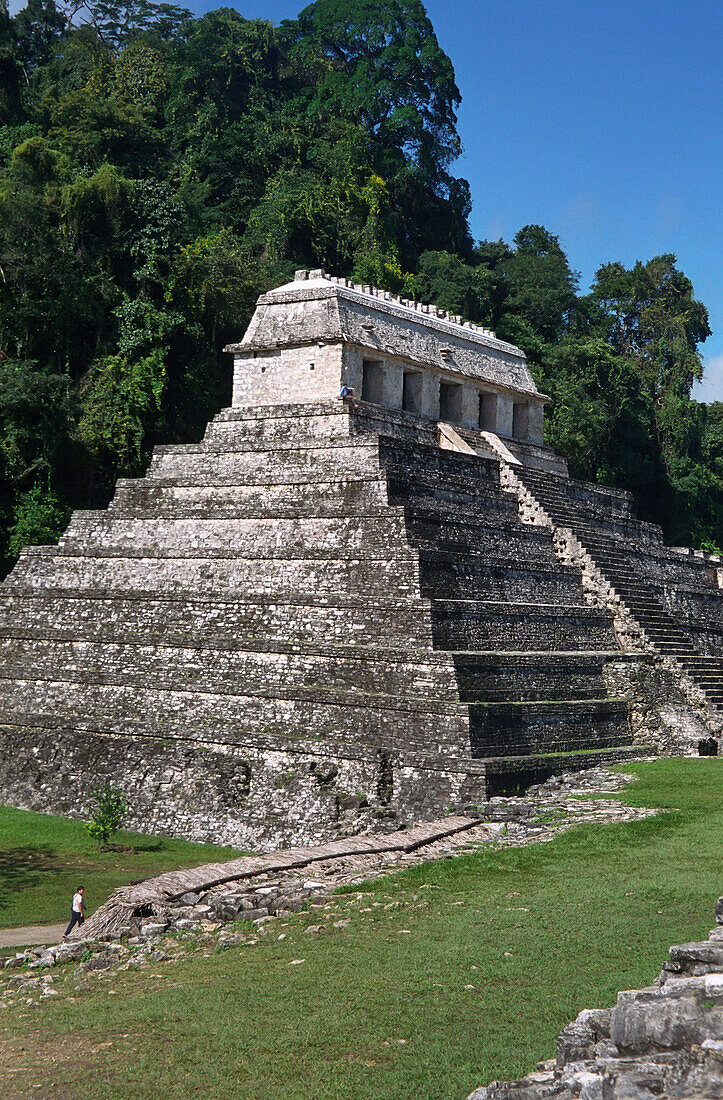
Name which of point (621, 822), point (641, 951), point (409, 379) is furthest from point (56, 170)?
point (641, 951)

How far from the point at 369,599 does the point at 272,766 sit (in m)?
2.77

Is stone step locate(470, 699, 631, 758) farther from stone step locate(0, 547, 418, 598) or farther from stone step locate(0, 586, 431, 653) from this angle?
stone step locate(0, 547, 418, 598)

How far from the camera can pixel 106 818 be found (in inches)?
602

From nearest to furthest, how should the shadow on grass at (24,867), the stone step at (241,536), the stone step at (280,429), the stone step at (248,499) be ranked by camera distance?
the shadow on grass at (24,867) < the stone step at (241,536) < the stone step at (248,499) < the stone step at (280,429)

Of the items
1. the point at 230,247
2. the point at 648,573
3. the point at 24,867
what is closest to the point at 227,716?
the point at 24,867

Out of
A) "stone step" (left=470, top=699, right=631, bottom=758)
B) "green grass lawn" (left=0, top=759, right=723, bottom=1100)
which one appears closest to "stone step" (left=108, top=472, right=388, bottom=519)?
"stone step" (left=470, top=699, right=631, bottom=758)

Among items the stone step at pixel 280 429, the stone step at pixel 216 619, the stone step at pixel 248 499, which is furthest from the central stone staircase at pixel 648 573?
the stone step at pixel 216 619

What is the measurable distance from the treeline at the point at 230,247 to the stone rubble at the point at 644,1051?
2156cm

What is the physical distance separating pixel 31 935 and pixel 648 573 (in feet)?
53.6

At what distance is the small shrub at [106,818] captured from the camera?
1520cm

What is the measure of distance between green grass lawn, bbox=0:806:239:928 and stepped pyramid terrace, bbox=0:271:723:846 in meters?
0.58

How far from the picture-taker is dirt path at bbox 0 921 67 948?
36.3ft

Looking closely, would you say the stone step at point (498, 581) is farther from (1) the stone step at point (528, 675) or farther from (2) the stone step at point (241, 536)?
(1) the stone step at point (528, 675)

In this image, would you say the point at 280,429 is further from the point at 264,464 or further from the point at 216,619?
the point at 216,619
